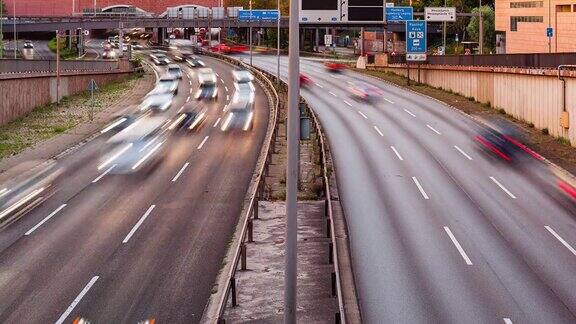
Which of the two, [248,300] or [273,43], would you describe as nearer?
[248,300]

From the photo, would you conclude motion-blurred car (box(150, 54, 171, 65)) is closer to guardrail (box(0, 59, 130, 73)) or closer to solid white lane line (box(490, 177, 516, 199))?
guardrail (box(0, 59, 130, 73))

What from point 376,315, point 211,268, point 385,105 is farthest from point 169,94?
point 376,315

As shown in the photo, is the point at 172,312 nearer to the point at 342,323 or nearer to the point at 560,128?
the point at 342,323

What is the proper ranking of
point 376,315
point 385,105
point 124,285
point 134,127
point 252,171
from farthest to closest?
point 385,105 < point 134,127 < point 252,171 < point 124,285 < point 376,315

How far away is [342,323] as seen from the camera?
643 inches

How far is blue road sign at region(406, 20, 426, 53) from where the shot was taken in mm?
78000

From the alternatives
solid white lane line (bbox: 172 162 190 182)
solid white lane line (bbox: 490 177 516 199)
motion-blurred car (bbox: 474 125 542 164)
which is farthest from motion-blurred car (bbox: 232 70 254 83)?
solid white lane line (bbox: 490 177 516 199)

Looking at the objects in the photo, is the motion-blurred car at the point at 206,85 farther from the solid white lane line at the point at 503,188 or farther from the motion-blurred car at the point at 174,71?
the solid white lane line at the point at 503,188

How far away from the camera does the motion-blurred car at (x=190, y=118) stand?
57.3 m

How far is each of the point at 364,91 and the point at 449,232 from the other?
4973 centimetres

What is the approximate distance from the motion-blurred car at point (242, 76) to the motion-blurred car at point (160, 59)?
76.0 ft

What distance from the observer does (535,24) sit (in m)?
101

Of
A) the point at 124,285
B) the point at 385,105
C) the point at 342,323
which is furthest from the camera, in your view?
the point at 385,105

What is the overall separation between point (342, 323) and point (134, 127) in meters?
41.9
